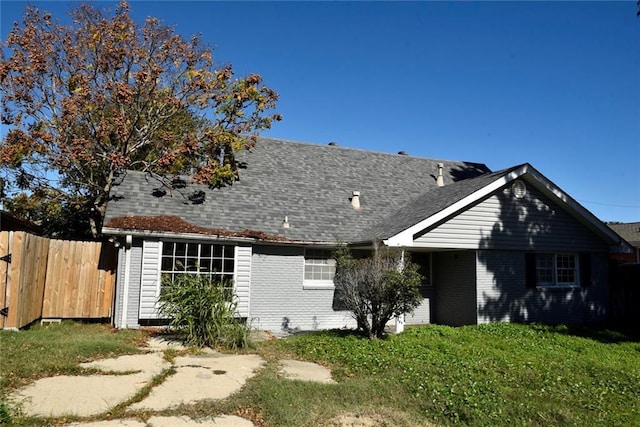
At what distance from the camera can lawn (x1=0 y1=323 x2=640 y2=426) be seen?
6359mm

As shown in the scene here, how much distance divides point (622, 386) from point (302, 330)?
815 cm

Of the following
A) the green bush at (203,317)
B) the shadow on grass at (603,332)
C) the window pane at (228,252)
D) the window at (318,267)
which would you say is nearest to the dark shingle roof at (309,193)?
the window pane at (228,252)

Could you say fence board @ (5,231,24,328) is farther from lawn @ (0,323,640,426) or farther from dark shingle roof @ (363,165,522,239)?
dark shingle roof @ (363,165,522,239)

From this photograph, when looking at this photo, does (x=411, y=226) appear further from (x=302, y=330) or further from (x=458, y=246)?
(x=302, y=330)

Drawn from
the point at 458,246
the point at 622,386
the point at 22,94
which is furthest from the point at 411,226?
the point at 22,94

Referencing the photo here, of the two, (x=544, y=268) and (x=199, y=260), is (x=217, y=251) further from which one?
(x=544, y=268)

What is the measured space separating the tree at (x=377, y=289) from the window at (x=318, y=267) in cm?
269

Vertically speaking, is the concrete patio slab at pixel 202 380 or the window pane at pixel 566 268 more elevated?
the window pane at pixel 566 268

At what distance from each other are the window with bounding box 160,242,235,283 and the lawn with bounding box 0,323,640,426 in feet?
7.41

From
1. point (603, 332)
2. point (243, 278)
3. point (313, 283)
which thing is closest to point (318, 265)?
point (313, 283)

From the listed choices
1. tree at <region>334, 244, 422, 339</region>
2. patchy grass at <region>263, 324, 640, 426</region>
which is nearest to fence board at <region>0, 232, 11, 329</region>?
patchy grass at <region>263, 324, 640, 426</region>

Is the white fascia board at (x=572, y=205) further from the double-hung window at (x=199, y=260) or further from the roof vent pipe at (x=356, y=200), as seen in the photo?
the double-hung window at (x=199, y=260)

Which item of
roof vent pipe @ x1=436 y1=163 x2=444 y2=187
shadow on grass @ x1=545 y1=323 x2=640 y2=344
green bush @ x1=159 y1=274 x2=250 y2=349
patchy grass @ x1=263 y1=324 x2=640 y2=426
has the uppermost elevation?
roof vent pipe @ x1=436 y1=163 x2=444 y2=187

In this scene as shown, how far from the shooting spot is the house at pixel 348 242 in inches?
517
